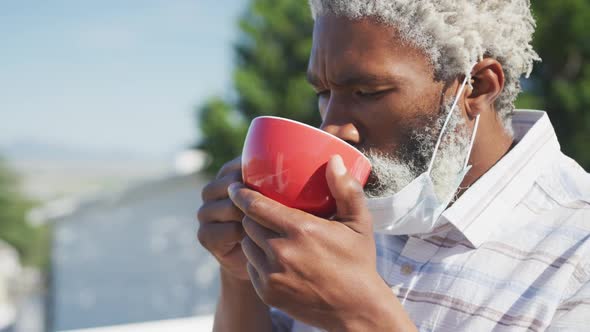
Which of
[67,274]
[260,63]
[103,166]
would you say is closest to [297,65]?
[260,63]

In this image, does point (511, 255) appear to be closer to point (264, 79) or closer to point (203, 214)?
point (203, 214)

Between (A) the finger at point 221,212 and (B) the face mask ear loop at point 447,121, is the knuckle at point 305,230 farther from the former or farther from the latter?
(B) the face mask ear loop at point 447,121

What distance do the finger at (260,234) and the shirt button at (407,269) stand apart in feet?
1.50

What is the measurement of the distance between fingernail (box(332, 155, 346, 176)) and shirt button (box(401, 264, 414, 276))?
440 mm

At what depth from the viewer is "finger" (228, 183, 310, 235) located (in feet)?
3.76

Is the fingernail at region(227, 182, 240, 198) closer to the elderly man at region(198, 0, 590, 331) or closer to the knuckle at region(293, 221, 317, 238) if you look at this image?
the elderly man at region(198, 0, 590, 331)

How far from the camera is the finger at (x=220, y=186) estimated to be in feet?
4.67

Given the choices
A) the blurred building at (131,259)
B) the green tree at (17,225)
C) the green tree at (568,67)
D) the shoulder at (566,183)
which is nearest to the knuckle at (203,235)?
the shoulder at (566,183)

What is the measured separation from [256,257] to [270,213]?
0.09 meters

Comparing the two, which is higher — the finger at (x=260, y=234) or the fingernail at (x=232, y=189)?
the fingernail at (x=232, y=189)

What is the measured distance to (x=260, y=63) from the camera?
14695mm

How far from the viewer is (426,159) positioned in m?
1.49

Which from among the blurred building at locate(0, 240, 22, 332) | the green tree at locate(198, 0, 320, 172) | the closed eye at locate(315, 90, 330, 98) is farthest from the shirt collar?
the blurred building at locate(0, 240, 22, 332)

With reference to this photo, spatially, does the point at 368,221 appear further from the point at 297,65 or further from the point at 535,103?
the point at 297,65
